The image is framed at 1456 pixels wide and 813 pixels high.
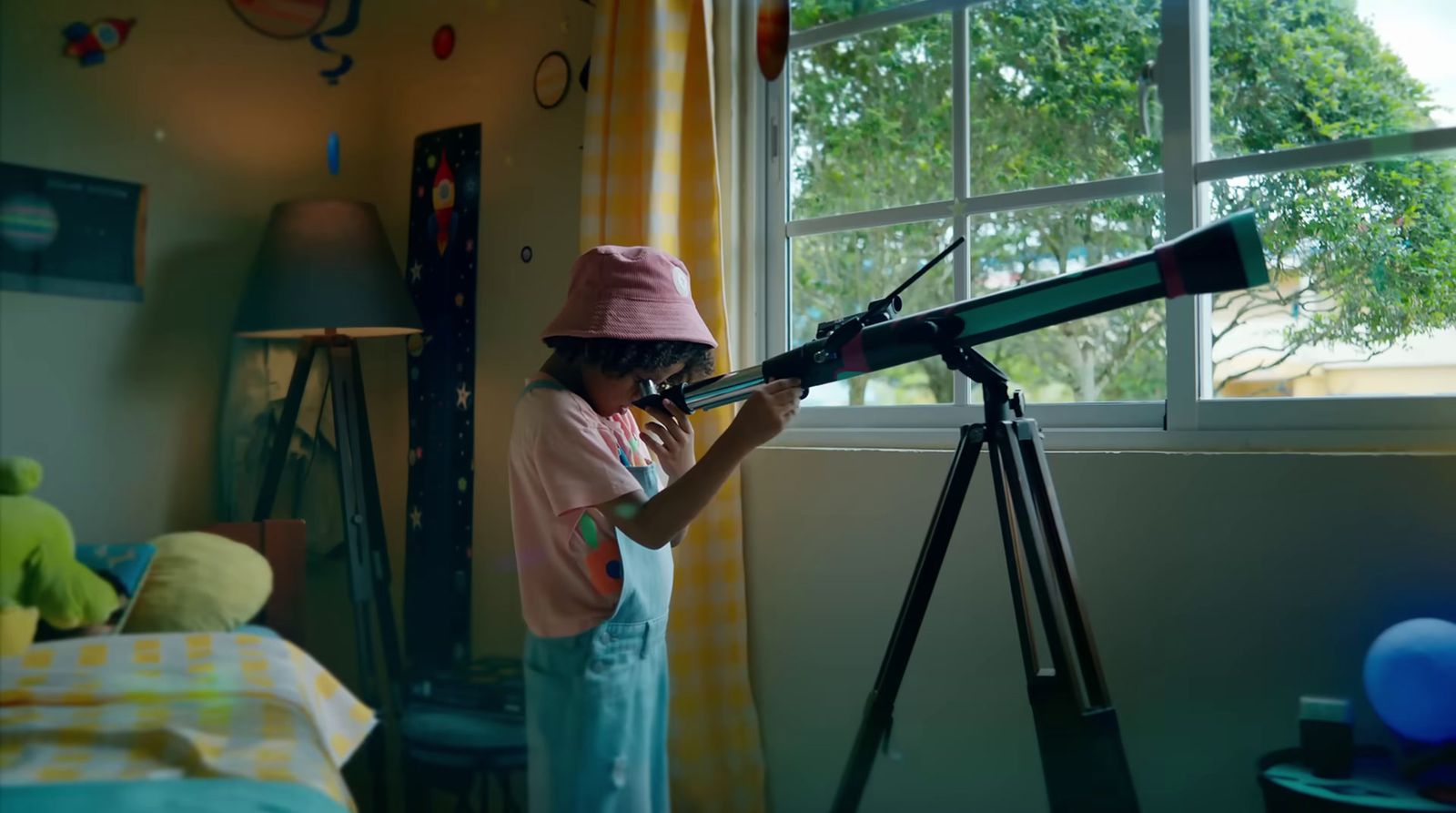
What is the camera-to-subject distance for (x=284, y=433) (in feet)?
2.89

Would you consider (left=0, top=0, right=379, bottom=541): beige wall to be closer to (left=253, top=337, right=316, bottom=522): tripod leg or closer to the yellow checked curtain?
(left=253, top=337, right=316, bottom=522): tripod leg

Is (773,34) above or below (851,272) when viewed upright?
above

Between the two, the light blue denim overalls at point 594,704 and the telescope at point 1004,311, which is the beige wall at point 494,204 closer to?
the light blue denim overalls at point 594,704

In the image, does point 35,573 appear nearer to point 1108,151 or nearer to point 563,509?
point 563,509

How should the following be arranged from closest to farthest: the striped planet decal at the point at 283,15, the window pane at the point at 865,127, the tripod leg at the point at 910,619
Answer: the striped planet decal at the point at 283,15
the tripod leg at the point at 910,619
the window pane at the point at 865,127

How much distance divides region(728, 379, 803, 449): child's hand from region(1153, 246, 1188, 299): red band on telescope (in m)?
0.41

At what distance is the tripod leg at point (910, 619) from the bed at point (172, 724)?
2.27 feet

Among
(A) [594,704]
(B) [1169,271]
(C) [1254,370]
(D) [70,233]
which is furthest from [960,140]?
(D) [70,233]

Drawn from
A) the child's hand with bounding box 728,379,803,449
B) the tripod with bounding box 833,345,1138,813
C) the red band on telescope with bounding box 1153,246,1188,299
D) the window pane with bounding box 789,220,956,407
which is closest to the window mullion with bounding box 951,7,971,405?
the window pane with bounding box 789,220,956,407

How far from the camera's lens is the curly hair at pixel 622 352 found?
1.19 metres

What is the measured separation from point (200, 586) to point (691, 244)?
110 cm

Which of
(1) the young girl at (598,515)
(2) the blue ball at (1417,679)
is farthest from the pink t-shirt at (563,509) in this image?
(2) the blue ball at (1417,679)

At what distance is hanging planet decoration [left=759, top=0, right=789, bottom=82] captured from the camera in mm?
1886

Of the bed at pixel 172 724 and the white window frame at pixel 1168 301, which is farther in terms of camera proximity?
the white window frame at pixel 1168 301
